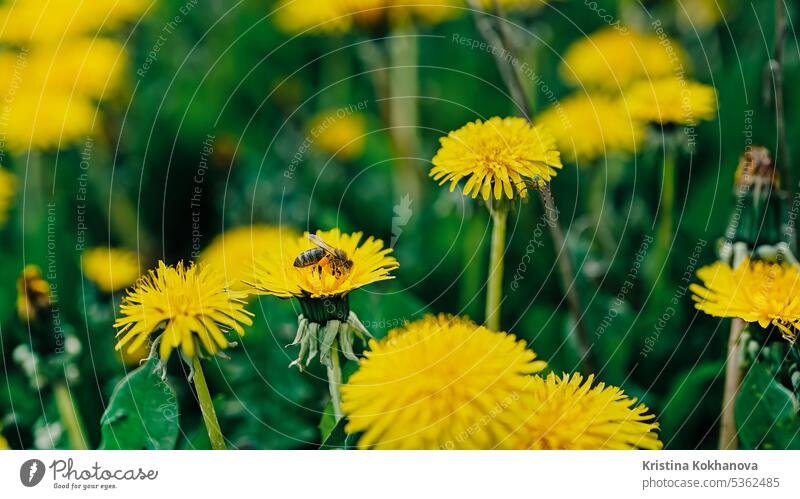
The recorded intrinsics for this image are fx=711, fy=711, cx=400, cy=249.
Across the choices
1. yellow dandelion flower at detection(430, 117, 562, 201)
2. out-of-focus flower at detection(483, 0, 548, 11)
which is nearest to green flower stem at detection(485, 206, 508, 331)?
yellow dandelion flower at detection(430, 117, 562, 201)

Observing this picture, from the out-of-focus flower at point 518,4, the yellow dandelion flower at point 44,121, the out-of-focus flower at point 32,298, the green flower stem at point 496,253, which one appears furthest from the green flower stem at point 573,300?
the yellow dandelion flower at point 44,121

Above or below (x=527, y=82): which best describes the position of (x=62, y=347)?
below

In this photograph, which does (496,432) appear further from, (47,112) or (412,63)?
(47,112)

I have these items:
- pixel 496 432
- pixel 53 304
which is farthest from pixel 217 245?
pixel 496 432

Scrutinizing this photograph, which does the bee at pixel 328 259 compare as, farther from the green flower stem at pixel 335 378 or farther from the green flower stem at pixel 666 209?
the green flower stem at pixel 666 209

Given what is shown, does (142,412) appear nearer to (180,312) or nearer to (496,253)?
(180,312)

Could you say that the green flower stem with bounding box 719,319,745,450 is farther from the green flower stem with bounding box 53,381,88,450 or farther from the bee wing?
the green flower stem with bounding box 53,381,88,450
